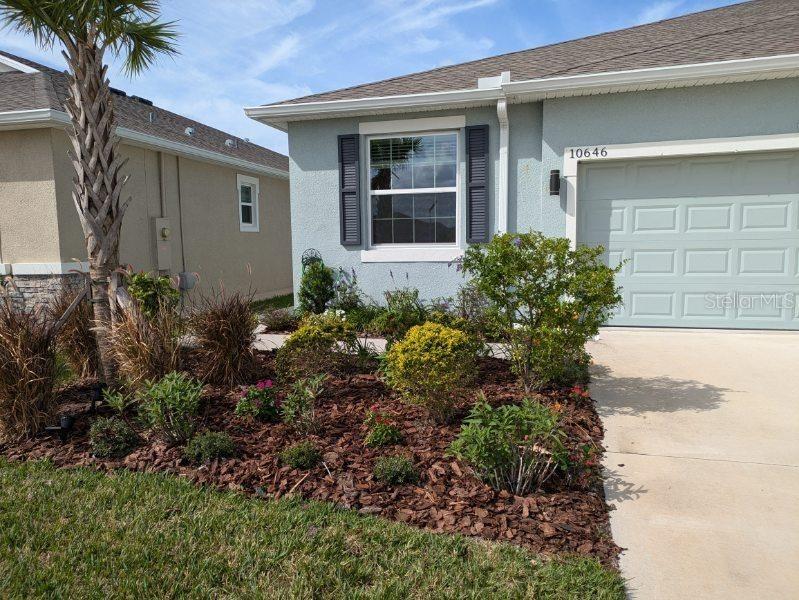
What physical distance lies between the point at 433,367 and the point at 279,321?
4777 millimetres

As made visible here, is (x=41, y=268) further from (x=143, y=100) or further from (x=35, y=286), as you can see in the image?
(x=143, y=100)

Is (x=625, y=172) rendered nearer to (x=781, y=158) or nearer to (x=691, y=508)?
(x=781, y=158)

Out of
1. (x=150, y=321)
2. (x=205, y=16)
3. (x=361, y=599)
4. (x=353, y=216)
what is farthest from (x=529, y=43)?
(x=361, y=599)

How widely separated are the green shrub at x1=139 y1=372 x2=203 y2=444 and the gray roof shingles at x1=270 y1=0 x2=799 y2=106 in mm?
5864

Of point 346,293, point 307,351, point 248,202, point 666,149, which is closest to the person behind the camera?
point 307,351

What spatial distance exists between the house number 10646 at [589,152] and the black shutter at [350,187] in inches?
123

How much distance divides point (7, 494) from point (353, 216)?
20.0 feet

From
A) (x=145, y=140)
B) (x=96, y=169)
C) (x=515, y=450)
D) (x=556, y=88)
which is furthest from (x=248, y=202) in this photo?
(x=515, y=450)

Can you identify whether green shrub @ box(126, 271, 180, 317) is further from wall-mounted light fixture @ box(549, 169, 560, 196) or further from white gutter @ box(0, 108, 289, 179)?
wall-mounted light fixture @ box(549, 169, 560, 196)

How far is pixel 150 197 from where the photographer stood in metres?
10.9

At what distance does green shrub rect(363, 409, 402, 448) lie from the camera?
3.86 metres

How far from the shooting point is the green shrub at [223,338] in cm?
503

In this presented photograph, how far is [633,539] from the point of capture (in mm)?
2850

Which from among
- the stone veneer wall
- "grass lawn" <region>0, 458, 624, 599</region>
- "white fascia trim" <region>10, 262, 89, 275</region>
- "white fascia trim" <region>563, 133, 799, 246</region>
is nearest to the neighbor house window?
"white fascia trim" <region>563, 133, 799, 246</region>
